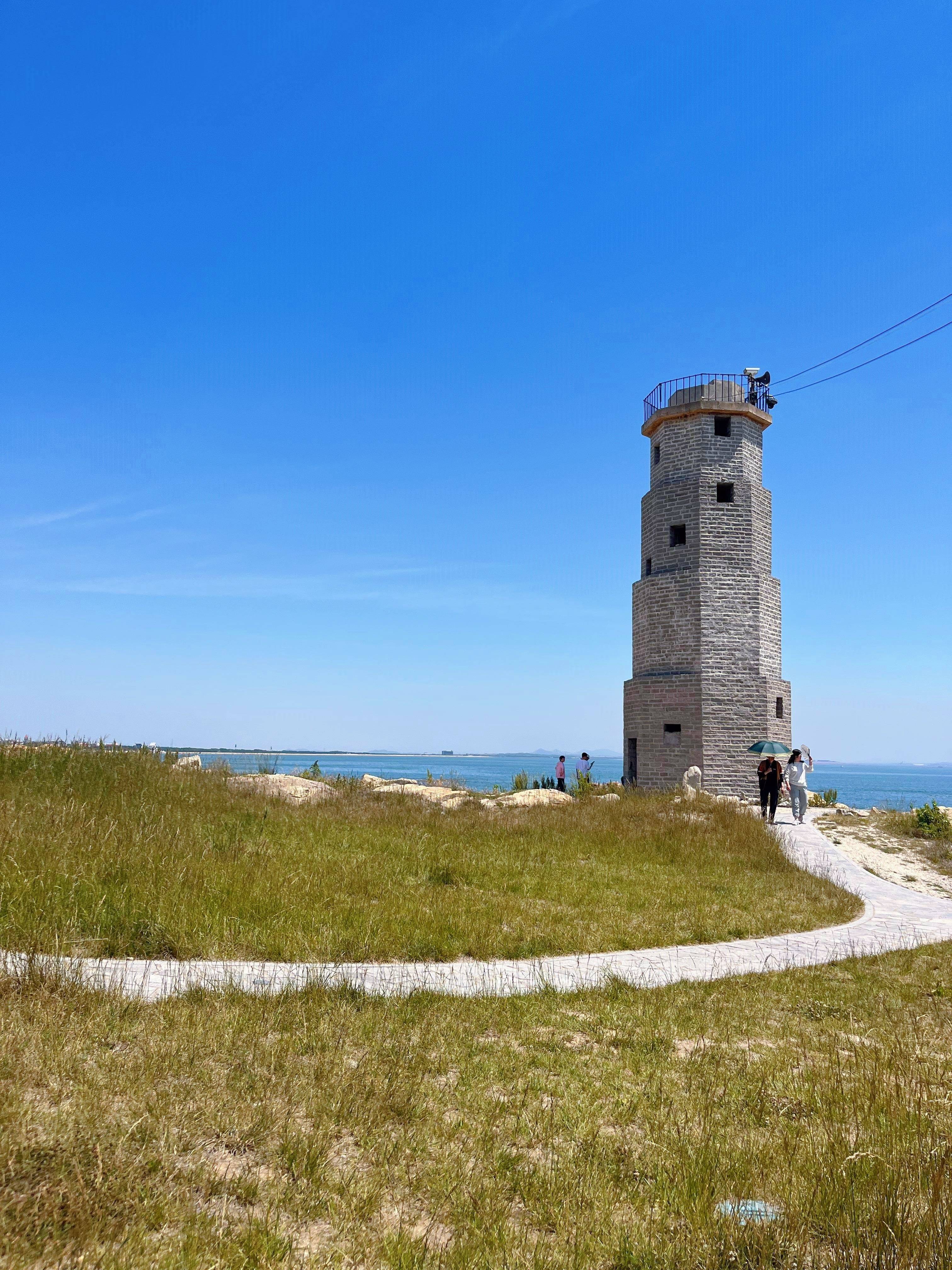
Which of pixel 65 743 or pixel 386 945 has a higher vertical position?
pixel 65 743

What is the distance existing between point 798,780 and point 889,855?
4.72 meters

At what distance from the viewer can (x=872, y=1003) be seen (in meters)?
6.85

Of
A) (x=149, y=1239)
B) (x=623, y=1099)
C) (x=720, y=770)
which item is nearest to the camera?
(x=149, y=1239)

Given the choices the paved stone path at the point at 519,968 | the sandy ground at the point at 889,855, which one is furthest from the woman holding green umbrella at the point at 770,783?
the paved stone path at the point at 519,968

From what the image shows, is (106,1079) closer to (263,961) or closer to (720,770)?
(263,961)

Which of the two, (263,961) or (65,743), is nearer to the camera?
(263,961)

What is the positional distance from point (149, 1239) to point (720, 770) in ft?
88.5

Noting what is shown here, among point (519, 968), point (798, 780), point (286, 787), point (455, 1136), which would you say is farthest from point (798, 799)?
point (455, 1136)

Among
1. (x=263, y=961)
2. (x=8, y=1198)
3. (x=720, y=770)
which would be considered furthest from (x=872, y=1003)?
(x=720, y=770)

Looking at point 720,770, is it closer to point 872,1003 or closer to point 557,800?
point 557,800

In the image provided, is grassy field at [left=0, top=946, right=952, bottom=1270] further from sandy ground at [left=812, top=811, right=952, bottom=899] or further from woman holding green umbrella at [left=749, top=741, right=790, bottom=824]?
woman holding green umbrella at [left=749, top=741, right=790, bottom=824]

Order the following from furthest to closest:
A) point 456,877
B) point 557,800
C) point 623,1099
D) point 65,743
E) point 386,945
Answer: point 557,800 → point 65,743 → point 456,877 → point 386,945 → point 623,1099

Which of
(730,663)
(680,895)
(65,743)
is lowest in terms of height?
(680,895)

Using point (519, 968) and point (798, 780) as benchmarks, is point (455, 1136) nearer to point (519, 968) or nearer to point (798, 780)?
point (519, 968)
